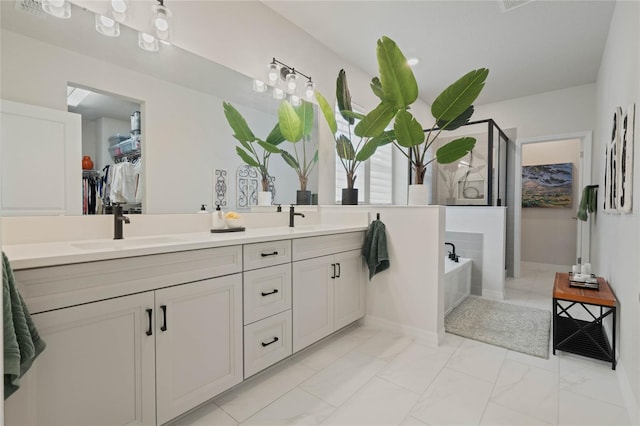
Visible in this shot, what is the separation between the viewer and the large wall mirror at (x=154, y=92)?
1.55 meters

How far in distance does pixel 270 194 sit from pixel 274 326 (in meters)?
1.18

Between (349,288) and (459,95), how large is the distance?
5.83 ft

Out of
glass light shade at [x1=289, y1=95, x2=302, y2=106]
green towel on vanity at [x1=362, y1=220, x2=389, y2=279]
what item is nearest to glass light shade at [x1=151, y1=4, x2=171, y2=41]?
glass light shade at [x1=289, y1=95, x2=302, y2=106]

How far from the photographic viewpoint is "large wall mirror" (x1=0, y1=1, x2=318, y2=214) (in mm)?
1550

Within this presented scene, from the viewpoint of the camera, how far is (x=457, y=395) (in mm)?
1826

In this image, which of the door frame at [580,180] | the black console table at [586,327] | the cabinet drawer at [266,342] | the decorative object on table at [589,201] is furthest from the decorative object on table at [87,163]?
the door frame at [580,180]

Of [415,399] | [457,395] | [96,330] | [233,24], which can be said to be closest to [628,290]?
[457,395]

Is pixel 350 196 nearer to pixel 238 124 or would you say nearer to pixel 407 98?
pixel 407 98

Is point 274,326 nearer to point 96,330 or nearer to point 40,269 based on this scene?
point 96,330

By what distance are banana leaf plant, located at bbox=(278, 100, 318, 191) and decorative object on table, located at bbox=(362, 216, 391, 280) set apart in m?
0.81

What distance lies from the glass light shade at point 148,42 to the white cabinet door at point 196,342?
1.51 meters

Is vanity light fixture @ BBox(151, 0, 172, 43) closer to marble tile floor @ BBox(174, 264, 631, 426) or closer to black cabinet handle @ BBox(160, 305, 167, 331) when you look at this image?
black cabinet handle @ BBox(160, 305, 167, 331)

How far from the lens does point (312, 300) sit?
7.41 feet

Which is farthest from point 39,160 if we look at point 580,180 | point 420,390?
point 580,180
